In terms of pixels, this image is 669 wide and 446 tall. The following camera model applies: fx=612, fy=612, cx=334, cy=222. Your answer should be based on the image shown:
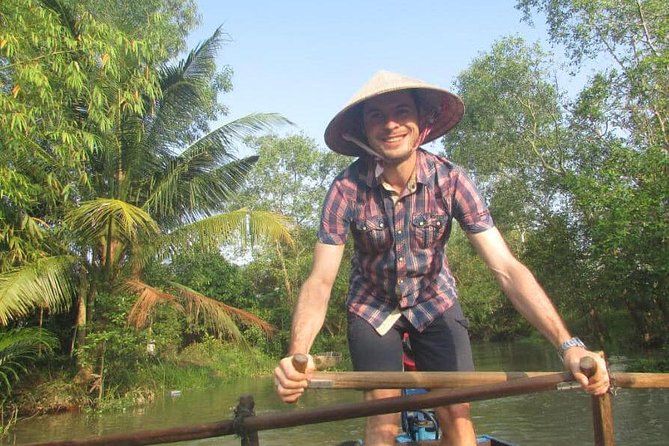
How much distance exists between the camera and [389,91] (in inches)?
94.3

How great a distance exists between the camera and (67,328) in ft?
33.8

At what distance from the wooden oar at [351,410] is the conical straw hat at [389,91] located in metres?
1.15

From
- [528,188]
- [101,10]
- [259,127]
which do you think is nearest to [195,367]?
[259,127]

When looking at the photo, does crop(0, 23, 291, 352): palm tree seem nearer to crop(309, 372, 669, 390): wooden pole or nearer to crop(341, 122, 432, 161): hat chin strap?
crop(341, 122, 432, 161): hat chin strap

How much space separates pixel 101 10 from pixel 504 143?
977cm

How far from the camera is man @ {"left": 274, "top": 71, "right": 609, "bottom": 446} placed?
7.87 ft

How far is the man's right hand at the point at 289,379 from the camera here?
5.96 feet

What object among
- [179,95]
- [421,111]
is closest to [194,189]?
[179,95]

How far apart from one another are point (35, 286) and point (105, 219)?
1213 mm

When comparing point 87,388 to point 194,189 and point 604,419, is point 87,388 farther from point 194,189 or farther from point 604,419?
point 604,419

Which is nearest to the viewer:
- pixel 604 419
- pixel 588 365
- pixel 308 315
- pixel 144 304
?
pixel 588 365

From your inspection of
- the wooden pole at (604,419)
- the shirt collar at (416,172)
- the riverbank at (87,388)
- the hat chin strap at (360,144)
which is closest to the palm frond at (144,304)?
the riverbank at (87,388)

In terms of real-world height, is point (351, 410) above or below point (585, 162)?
below

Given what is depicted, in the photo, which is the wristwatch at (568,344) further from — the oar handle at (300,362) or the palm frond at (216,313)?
the palm frond at (216,313)
